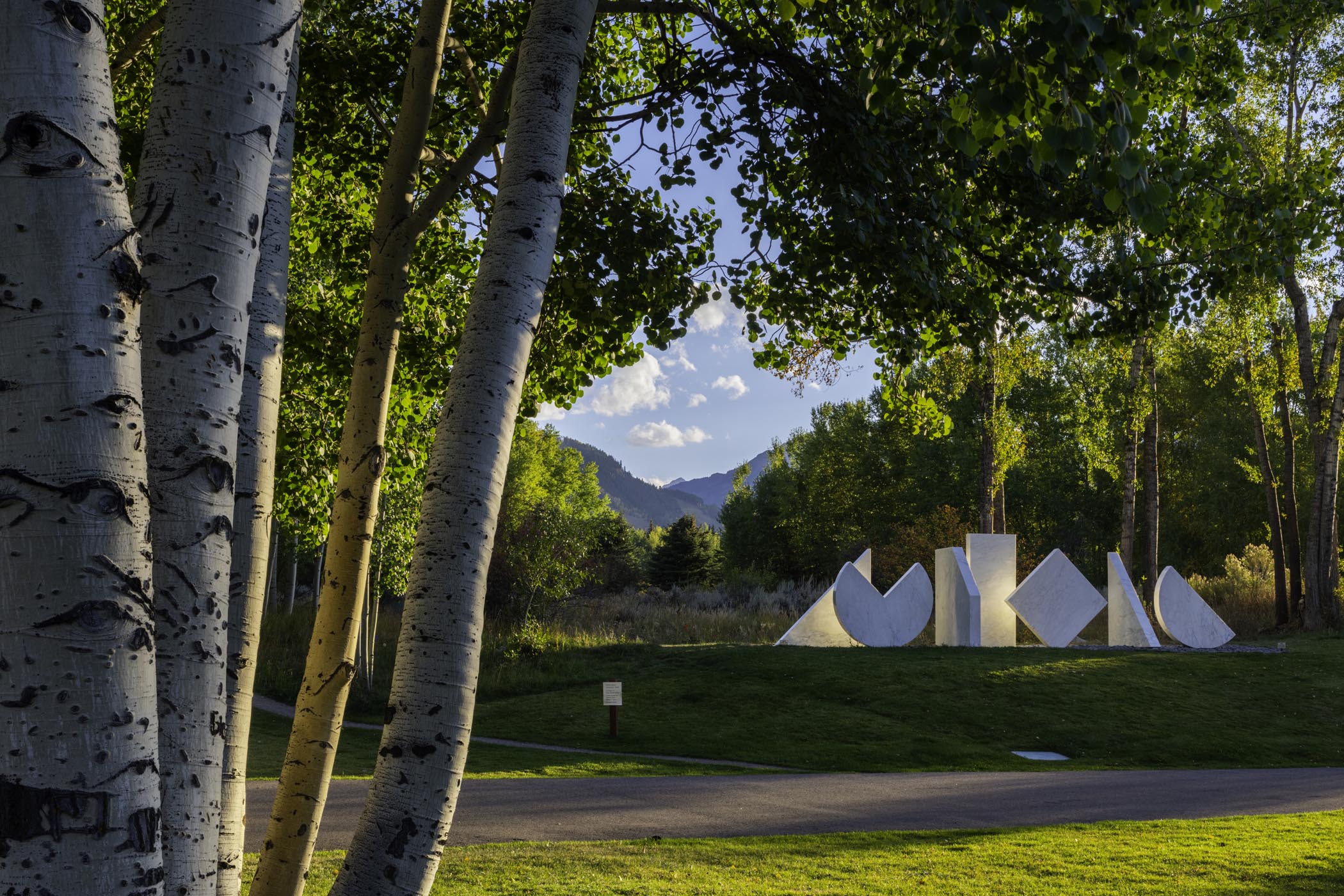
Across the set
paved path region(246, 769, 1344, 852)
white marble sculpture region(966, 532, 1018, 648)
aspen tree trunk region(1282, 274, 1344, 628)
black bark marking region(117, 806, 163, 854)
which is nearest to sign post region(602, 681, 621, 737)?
paved path region(246, 769, 1344, 852)

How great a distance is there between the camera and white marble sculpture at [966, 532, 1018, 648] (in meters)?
22.6

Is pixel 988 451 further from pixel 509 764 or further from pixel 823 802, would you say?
pixel 823 802

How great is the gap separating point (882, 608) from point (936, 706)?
4945mm

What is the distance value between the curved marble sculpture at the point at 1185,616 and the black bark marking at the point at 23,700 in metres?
24.4

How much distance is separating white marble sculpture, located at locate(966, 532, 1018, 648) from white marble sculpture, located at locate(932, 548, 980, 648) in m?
0.41

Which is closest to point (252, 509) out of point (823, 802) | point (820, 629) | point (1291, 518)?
point (823, 802)

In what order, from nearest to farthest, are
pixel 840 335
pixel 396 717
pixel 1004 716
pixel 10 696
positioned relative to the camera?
pixel 10 696 → pixel 396 717 → pixel 840 335 → pixel 1004 716

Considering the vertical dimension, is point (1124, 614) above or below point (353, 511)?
below

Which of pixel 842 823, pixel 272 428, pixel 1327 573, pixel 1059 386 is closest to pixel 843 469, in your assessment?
pixel 1059 386

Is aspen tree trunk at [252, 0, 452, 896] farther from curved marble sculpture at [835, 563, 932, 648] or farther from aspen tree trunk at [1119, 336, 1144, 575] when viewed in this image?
aspen tree trunk at [1119, 336, 1144, 575]

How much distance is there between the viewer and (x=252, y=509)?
3.09 metres

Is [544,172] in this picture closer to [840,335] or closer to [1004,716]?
[840,335]

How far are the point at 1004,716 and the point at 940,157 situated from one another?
45.0 feet

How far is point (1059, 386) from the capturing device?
130 ft
